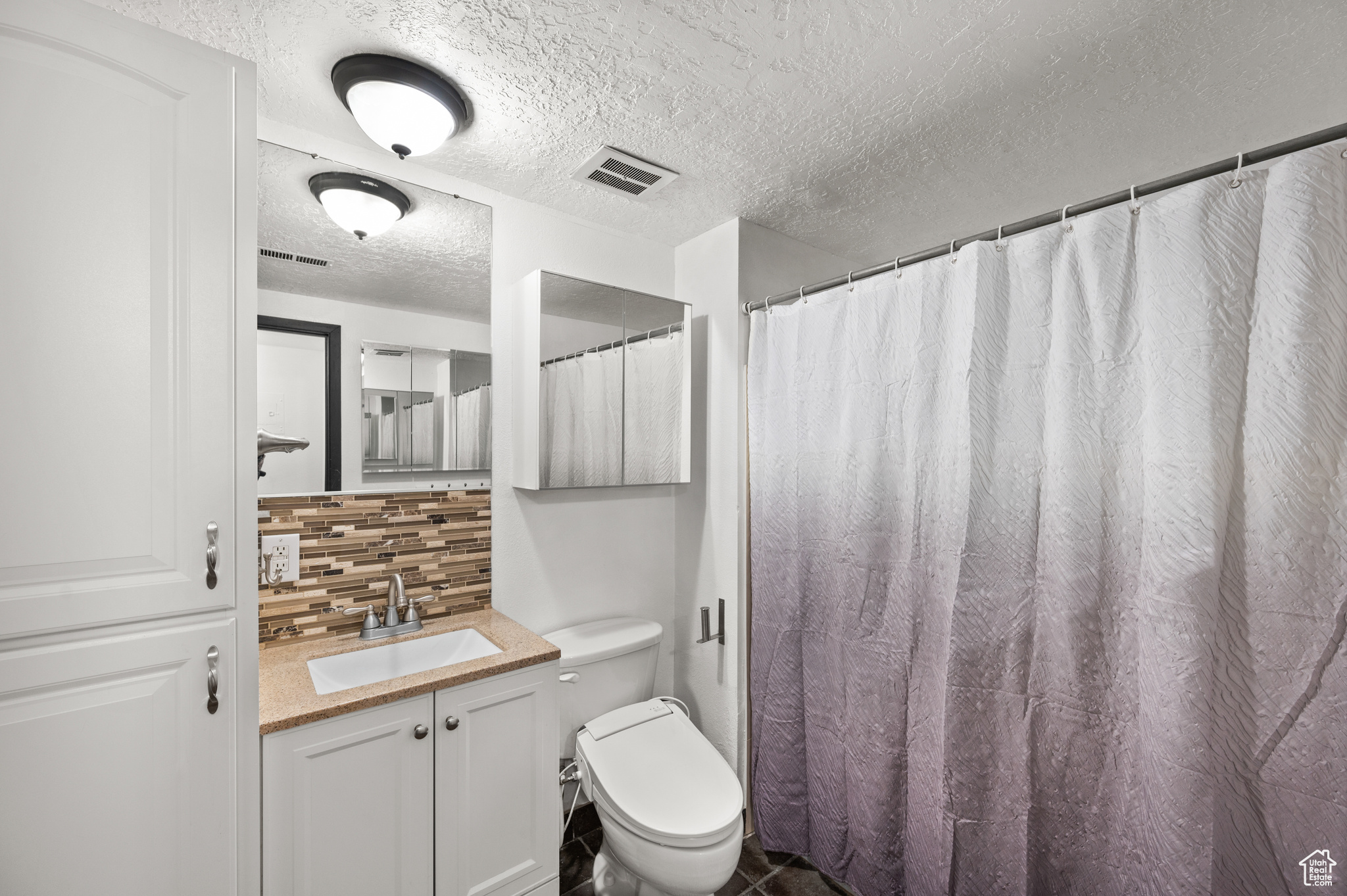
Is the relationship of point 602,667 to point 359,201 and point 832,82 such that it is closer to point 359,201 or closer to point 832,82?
point 359,201

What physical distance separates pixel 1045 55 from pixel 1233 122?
2.36 ft

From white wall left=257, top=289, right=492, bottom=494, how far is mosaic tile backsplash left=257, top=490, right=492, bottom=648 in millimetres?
56

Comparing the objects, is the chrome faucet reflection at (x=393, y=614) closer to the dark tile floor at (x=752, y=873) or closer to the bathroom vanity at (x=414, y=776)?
the bathroom vanity at (x=414, y=776)

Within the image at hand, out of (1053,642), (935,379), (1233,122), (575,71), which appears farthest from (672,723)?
(1233,122)

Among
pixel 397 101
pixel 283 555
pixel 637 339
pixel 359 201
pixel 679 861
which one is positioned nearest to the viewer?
pixel 397 101

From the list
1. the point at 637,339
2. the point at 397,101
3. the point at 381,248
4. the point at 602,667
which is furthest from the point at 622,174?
the point at 602,667

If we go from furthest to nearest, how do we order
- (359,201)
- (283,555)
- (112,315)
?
(359,201) → (283,555) → (112,315)

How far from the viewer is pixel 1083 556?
4.00 feet

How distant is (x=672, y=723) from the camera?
74.0 inches

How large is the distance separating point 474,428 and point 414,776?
1.03 meters

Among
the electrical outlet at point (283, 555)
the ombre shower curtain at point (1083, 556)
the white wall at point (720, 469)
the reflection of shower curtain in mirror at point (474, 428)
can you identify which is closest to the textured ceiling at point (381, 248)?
the reflection of shower curtain in mirror at point (474, 428)

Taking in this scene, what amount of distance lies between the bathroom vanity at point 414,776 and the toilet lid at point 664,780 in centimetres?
18

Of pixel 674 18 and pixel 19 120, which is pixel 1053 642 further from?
pixel 19 120

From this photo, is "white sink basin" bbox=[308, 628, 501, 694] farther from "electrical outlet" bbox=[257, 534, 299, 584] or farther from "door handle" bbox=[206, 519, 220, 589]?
"door handle" bbox=[206, 519, 220, 589]
